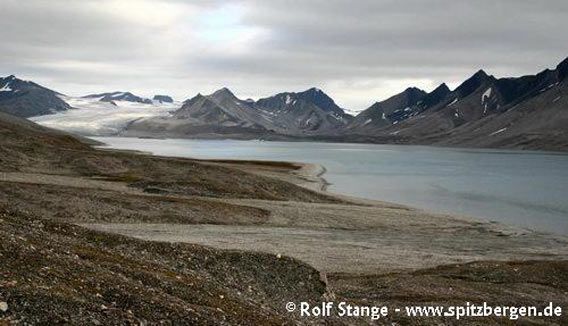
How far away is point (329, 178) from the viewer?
128 metres

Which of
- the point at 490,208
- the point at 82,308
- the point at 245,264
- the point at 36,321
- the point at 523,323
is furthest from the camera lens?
the point at 490,208

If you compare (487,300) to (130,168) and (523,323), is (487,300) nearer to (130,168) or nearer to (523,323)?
(523,323)

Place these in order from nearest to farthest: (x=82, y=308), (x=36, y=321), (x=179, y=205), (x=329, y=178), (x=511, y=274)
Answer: (x=36, y=321) → (x=82, y=308) → (x=511, y=274) → (x=179, y=205) → (x=329, y=178)

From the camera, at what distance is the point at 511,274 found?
36.9 m

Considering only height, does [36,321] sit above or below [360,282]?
Answer: above

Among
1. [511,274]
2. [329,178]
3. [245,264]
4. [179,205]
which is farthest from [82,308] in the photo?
[329,178]

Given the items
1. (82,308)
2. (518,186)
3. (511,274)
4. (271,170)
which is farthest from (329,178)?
(82,308)

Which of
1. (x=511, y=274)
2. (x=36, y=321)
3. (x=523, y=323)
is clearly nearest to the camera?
(x=36, y=321)

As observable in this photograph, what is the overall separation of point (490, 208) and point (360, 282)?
5728 centimetres

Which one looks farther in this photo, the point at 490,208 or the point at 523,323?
the point at 490,208

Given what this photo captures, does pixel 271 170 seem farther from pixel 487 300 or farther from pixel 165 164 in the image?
pixel 487 300

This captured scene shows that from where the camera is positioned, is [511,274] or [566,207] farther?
[566,207]

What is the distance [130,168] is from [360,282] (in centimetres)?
6398

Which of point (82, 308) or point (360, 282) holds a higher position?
point (82, 308)
